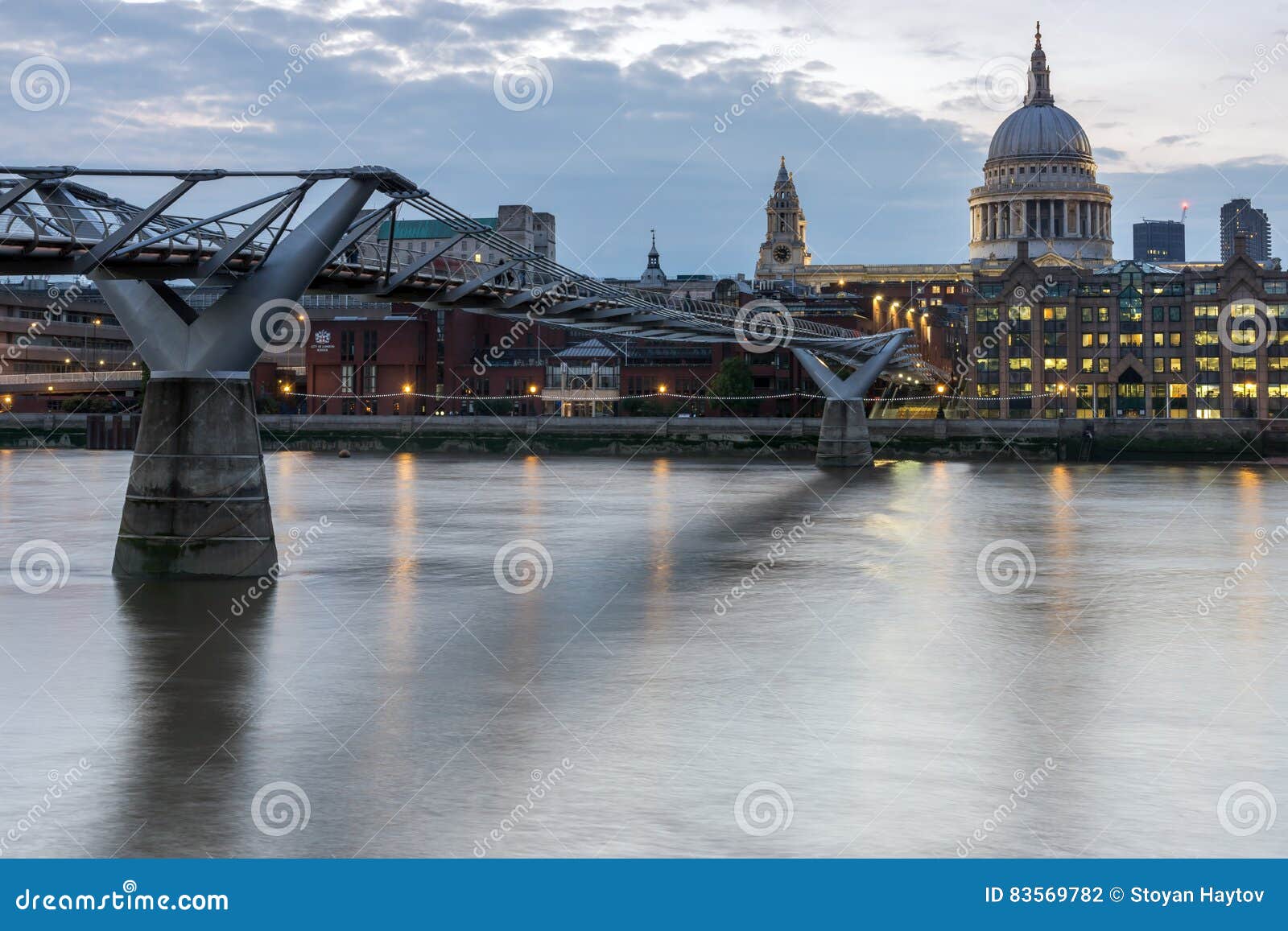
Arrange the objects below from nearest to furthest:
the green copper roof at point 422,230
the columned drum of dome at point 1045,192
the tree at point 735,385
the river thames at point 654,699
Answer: the river thames at point 654,699, the tree at point 735,385, the green copper roof at point 422,230, the columned drum of dome at point 1045,192

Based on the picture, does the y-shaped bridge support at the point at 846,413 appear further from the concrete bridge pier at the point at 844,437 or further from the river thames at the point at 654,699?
the river thames at the point at 654,699

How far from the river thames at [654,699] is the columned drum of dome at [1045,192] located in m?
138

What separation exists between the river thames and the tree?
58.9 m

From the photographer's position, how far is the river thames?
11.4 m

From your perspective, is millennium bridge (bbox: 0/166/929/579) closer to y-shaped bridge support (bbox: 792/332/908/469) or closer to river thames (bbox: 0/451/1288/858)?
river thames (bbox: 0/451/1288/858)

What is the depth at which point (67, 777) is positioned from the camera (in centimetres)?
1273

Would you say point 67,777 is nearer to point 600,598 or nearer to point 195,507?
point 195,507

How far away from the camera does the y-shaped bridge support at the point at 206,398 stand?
2278 centimetres

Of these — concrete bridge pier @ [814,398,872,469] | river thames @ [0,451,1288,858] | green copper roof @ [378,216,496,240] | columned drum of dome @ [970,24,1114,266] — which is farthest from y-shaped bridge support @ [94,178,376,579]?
columned drum of dome @ [970,24,1114,266]

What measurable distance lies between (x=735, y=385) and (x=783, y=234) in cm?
10215

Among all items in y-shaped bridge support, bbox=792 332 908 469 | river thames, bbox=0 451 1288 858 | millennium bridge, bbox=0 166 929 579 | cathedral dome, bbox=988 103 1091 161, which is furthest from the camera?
cathedral dome, bbox=988 103 1091 161

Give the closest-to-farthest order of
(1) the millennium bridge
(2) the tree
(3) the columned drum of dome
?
(1) the millennium bridge
(2) the tree
(3) the columned drum of dome

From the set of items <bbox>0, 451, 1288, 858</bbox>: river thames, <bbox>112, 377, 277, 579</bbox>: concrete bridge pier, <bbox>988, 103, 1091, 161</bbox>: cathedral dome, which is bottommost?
<bbox>0, 451, 1288, 858</bbox>: river thames

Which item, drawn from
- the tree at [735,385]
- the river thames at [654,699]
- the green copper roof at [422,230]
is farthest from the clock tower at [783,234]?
the river thames at [654,699]
